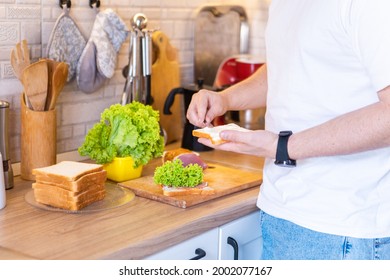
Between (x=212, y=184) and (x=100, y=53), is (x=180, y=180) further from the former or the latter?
(x=100, y=53)

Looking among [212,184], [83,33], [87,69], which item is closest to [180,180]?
[212,184]

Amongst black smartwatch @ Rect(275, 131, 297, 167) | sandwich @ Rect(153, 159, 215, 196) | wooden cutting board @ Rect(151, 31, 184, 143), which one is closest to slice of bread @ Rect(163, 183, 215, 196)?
sandwich @ Rect(153, 159, 215, 196)

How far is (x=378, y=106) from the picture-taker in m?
1.35

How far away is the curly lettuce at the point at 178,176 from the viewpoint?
5.88ft

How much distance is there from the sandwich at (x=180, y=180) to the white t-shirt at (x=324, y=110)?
0.25m

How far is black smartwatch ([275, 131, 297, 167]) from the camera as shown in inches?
57.6

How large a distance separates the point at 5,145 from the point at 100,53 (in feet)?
1.60

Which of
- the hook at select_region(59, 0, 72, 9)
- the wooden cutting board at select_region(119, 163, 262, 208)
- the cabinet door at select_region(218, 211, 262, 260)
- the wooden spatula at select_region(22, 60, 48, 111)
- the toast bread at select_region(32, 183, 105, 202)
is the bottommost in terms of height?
the cabinet door at select_region(218, 211, 262, 260)

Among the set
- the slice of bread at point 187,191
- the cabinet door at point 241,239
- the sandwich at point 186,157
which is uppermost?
the sandwich at point 186,157

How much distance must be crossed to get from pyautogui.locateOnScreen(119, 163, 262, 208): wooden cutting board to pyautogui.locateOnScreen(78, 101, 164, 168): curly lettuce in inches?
3.4

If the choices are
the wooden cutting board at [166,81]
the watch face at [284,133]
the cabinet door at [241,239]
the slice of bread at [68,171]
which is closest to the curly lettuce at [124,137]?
the slice of bread at [68,171]

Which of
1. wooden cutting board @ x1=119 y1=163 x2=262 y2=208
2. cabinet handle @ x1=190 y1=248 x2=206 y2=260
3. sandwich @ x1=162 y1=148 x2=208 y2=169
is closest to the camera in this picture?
cabinet handle @ x1=190 y1=248 x2=206 y2=260

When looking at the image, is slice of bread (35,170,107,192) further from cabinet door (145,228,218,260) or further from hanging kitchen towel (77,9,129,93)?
hanging kitchen towel (77,9,129,93)

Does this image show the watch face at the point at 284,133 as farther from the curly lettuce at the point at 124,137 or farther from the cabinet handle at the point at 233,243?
the curly lettuce at the point at 124,137
